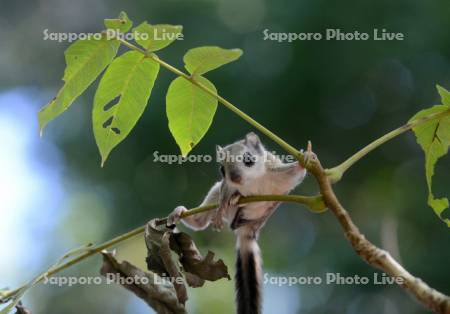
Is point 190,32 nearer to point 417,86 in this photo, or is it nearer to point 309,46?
point 309,46

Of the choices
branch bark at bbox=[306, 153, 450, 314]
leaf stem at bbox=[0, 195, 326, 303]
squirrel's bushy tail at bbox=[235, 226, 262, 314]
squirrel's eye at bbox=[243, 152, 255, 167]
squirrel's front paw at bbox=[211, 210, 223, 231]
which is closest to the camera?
branch bark at bbox=[306, 153, 450, 314]

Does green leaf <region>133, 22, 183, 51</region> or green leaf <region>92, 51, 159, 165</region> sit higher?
green leaf <region>133, 22, 183, 51</region>

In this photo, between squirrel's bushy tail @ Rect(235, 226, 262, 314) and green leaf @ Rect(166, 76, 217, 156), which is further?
squirrel's bushy tail @ Rect(235, 226, 262, 314)

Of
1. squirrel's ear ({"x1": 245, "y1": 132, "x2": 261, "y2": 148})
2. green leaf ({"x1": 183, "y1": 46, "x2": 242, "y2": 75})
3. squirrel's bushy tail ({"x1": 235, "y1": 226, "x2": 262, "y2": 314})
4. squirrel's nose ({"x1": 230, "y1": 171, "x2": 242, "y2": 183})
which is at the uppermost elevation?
green leaf ({"x1": 183, "y1": 46, "x2": 242, "y2": 75})

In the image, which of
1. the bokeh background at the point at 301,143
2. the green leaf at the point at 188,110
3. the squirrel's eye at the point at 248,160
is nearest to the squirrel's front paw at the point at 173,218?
the green leaf at the point at 188,110

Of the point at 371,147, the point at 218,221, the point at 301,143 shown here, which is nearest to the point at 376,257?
the point at 371,147

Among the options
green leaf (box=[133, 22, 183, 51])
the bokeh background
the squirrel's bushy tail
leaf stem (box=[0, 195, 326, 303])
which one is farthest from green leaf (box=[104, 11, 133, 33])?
the bokeh background

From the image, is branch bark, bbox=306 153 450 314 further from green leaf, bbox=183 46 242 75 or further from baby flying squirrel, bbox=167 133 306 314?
baby flying squirrel, bbox=167 133 306 314

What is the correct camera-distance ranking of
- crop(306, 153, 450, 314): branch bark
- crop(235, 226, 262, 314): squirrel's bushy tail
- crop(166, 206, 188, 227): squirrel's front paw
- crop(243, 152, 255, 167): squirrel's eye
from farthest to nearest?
crop(243, 152, 255, 167): squirrel's eye
crop(235, 226, 262, 314): squirrel's bushy tail
crop(166, 206, 188, 227): squirrel's front paw
crop(306, 153, 450, 314): branch bark
